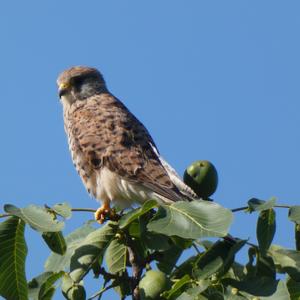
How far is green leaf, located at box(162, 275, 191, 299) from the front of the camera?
8.84ft

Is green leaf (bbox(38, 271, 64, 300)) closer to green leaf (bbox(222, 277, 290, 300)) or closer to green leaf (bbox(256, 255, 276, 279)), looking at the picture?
green leaf (bbox(222, 277, 290, 300))

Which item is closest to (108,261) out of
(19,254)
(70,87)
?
(19,254)

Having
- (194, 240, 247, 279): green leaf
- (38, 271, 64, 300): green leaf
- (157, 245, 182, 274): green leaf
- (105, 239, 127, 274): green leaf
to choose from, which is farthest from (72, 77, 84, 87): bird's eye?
(194, 240, 247, 279): green leaf

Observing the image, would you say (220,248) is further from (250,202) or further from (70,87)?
(70,87)

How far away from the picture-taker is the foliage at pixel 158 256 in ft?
8.71

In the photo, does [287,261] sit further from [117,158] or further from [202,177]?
[117,158]

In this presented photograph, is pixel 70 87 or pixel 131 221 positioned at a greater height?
pixel 70 87

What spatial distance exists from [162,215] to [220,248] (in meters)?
0.29

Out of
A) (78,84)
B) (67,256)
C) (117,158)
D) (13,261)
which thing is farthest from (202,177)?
(78,84)

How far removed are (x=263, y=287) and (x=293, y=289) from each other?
21 centimetres

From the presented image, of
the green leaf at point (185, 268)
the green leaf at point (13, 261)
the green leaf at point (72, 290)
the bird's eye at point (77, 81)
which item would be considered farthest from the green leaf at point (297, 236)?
the bird's eye at point (77, 81)

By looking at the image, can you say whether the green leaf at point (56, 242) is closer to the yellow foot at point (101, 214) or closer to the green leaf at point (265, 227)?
the yellow foot at point (101, 214)

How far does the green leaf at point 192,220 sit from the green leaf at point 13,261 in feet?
1.74

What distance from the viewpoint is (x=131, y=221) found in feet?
9.68
